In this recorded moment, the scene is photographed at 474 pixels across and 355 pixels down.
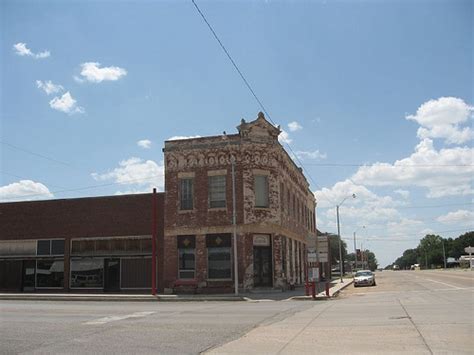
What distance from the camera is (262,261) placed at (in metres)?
33.4

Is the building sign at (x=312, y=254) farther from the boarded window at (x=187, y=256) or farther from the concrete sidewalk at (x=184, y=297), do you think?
the boarded window at (x=187, y=256)

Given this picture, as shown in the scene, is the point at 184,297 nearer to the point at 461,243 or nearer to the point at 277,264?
the point at 277,264

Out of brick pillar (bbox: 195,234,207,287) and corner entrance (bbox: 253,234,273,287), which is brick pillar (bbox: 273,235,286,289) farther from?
brick pillar (bbox: 195,234,207,287)

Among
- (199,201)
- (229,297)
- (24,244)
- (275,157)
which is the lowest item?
(229,297)

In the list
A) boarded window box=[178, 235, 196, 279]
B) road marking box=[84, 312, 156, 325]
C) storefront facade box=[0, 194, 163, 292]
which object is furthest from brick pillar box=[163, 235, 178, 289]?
road marking box=[84, 312, 156, 325]

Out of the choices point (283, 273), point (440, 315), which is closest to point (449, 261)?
point (283, 273)

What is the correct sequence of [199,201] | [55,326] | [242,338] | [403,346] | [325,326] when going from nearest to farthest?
1. [403,346]
2. [242,338]
3. [325,326]
4. [55,326]
5. [199,201]

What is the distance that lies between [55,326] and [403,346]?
33.5 ft

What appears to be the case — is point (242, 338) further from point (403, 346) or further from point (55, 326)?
point (55, 326)

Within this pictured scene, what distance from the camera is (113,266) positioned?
3606cm

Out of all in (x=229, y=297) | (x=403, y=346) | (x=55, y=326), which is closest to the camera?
(x=403, y=346)

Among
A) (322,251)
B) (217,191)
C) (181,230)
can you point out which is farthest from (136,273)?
(322,251)

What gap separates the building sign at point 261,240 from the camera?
33.1m

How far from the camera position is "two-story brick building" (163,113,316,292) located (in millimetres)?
32906
